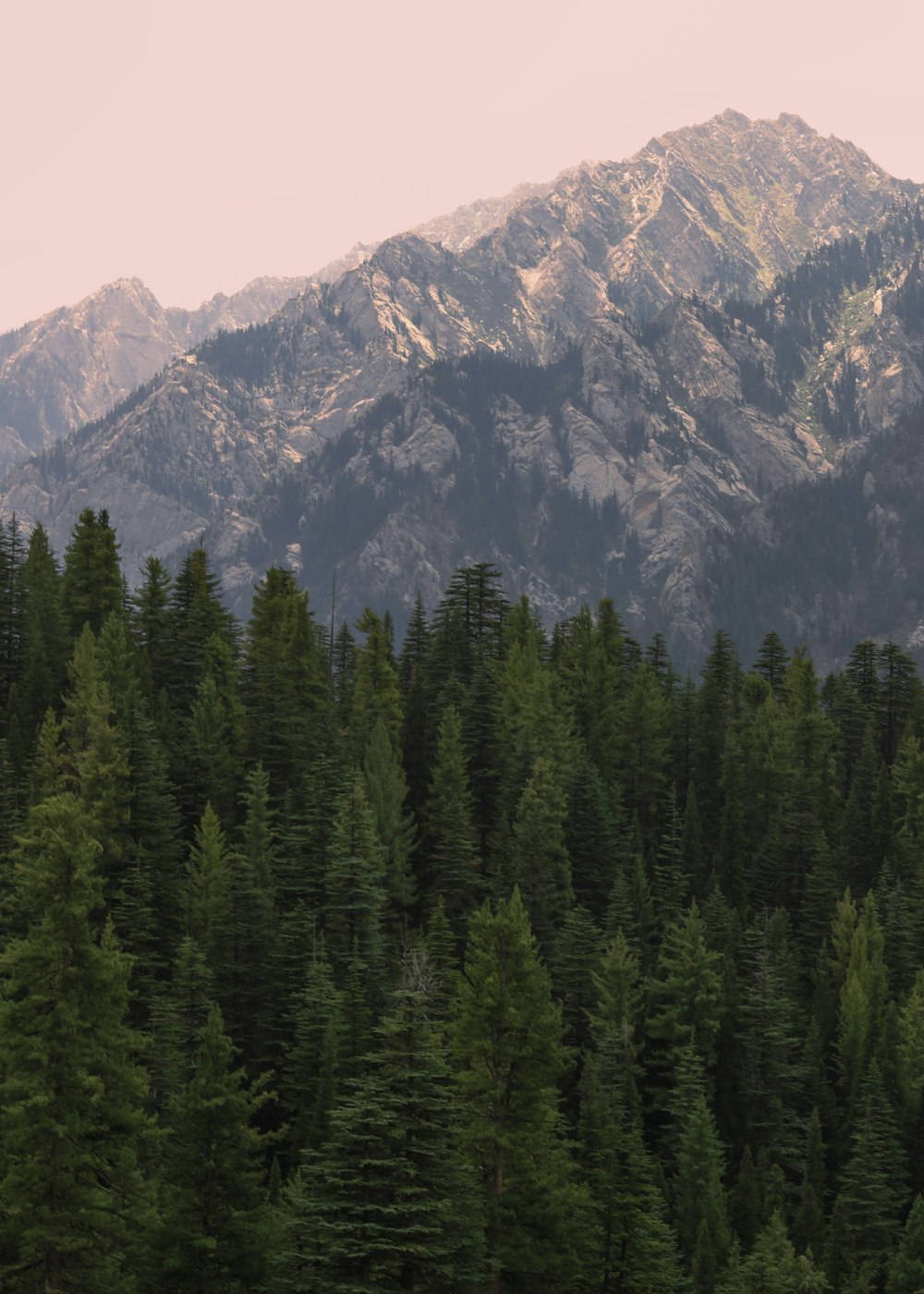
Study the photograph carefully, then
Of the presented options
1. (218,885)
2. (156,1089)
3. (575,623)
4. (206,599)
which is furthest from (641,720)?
(156,1089)

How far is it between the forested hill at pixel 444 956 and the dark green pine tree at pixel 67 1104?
95mm

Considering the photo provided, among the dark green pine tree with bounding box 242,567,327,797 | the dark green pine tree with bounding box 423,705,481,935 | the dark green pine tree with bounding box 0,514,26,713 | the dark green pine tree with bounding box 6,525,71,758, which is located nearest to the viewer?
the dark green pine tree with bounding box 423,705,481,935

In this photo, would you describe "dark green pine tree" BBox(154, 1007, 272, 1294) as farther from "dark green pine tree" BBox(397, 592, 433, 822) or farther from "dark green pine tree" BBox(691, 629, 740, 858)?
"dark green pine tree" BBox(691, 629, 740, 858)

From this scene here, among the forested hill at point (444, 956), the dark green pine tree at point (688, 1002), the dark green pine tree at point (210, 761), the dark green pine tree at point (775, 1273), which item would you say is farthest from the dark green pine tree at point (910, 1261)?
the dark green pine tree at point (210, 761)

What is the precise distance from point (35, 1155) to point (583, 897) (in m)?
60.3

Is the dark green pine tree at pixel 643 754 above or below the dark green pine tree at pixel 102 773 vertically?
above

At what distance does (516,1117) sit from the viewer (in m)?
47.4

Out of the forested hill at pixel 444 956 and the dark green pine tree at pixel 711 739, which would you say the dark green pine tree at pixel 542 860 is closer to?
the forested hill at pixel 444 956

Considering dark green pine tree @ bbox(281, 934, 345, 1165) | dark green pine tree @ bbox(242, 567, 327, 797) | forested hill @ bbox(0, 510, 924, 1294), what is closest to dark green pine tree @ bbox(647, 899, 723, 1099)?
forested hill @ bbox(0, 510, 924, 1294)

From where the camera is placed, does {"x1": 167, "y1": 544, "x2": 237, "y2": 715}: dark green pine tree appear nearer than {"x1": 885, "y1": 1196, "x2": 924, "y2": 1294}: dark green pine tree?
No

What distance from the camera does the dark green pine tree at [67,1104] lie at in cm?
3766

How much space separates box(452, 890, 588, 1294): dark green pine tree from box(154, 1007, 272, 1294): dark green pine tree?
22.3 ft

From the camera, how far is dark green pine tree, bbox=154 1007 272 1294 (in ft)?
129

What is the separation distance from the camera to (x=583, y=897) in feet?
312
